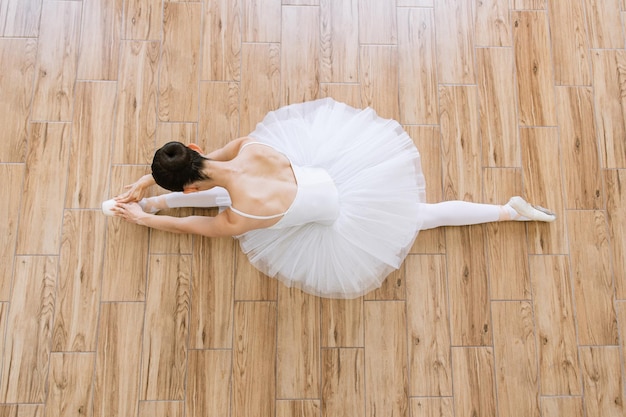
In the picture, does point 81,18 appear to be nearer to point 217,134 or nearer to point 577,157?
point 217,134

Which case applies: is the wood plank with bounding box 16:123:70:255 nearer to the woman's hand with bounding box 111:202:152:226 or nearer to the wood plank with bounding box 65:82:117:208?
the wood plank with bounding box 65:82:117:208

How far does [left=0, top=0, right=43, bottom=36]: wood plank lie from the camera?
254 centimetres

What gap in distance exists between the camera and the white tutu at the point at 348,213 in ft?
7.06

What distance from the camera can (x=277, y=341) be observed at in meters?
2.35

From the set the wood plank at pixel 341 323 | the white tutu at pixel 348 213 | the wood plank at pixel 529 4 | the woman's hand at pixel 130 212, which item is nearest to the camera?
the white tutu at pixel 348 213

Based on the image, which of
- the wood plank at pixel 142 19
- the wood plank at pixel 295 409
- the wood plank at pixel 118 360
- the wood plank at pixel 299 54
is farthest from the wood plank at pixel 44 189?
the wood plank at pixel 295 409

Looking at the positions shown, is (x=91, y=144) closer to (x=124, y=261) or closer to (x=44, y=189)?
(x=44, y=189)

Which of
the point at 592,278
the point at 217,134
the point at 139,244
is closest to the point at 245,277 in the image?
the point at 139,244

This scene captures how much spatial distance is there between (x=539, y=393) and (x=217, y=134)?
82.0 inches

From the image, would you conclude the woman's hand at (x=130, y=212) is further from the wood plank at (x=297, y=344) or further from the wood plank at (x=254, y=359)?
the wood plank at (x=297, y=344)

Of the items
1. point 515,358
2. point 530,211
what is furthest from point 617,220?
point 515,358

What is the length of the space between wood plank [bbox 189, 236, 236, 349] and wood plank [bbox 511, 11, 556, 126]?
5.71 feet

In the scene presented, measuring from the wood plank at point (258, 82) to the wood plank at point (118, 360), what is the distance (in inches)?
43.0

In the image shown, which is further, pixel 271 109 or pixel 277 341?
pixel 271 109
